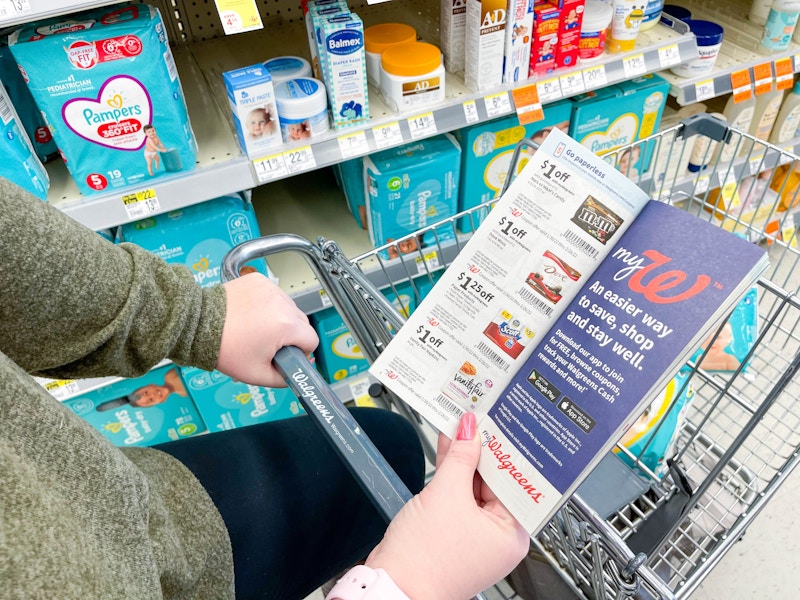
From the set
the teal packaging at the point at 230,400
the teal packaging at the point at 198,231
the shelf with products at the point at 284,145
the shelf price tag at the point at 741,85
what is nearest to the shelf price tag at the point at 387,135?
the shelf with products at the point at 284,145

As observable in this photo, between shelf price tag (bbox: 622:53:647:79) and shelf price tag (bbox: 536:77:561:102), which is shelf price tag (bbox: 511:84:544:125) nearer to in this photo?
shelf price tag (bbox: 536:77:561:102)

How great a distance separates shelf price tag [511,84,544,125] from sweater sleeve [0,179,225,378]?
92 centimetres

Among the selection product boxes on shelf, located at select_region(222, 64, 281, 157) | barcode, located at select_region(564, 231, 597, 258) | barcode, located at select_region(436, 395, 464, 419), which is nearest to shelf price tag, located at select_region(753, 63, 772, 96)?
product boxes on shelf, located at select_region(222, 64, 281, 157)

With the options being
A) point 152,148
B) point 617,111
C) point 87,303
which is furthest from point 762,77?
point 87,303

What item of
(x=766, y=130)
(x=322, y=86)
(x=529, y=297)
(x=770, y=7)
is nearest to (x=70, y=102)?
(x=322, y=86)

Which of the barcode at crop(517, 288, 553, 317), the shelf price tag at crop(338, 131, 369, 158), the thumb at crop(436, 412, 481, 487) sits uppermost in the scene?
the barcode at crop(517, 288, 553, 317)

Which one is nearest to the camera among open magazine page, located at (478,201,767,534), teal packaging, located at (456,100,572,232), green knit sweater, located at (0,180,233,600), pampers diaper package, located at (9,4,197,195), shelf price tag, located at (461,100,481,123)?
green knit sweater, located at (0,180,233,600)

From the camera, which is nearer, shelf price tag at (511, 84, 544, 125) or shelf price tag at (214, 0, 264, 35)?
shelf price tag at (214, 0, 264, 35)

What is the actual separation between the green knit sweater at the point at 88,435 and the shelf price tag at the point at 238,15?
512 millimetres

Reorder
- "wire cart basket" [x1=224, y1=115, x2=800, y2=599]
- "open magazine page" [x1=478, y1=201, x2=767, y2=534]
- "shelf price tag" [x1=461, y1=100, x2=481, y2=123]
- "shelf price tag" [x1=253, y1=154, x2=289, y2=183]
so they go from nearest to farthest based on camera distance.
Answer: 1. "open magazine page" [x1=478, y1=201, x2=767, y2=534]
2. "wire cart basket" [x1=224, y1=115, x2=800, y2=599]
3. "shelf price tag" [x1=253, y1=154, x2=289, y2=183]
4. "shelf price tag" [x1=461, y1=100, x2=481, y2=123]

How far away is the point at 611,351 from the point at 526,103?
3.26ft

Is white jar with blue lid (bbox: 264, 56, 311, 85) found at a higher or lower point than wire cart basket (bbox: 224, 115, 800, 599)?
higher

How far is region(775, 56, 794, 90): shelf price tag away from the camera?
5.67 ft

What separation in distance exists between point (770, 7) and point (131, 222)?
1.90 meters
